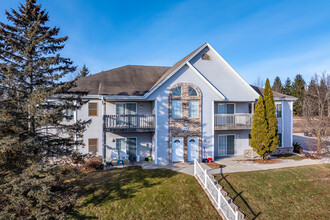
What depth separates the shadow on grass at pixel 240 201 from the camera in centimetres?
893

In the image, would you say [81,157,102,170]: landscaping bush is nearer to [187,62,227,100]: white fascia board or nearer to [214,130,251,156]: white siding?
[187,62,227,100]: white fascia board

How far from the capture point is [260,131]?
15242 mm

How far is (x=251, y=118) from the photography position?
16.3 m

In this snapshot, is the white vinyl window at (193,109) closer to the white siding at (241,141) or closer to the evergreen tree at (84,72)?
the white siding at (241,141)

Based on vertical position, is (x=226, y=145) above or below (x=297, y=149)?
above

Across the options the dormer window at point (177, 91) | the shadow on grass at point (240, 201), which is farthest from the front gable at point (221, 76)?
the shadow on grass at point (240, 201)

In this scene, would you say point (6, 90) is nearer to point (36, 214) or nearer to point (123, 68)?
point (36, 214)

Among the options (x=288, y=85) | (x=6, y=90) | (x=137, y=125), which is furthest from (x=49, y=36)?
(x=288, y=85)

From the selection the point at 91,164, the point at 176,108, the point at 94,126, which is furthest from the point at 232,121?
the point at 91,164

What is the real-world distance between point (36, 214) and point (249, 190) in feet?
35.7

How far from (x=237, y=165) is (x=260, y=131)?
11.9ft

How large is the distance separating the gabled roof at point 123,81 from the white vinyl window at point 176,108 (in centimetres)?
278

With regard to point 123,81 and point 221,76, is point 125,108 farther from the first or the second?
point 221,76

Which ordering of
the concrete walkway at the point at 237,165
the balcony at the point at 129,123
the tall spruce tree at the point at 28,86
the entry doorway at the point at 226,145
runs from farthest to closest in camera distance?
the entry doorway at the point at 226,145
the balcony at the point at 129,123
the concrete walkway at the point at 237,165
the tall spruce tree at the point at 28,86
